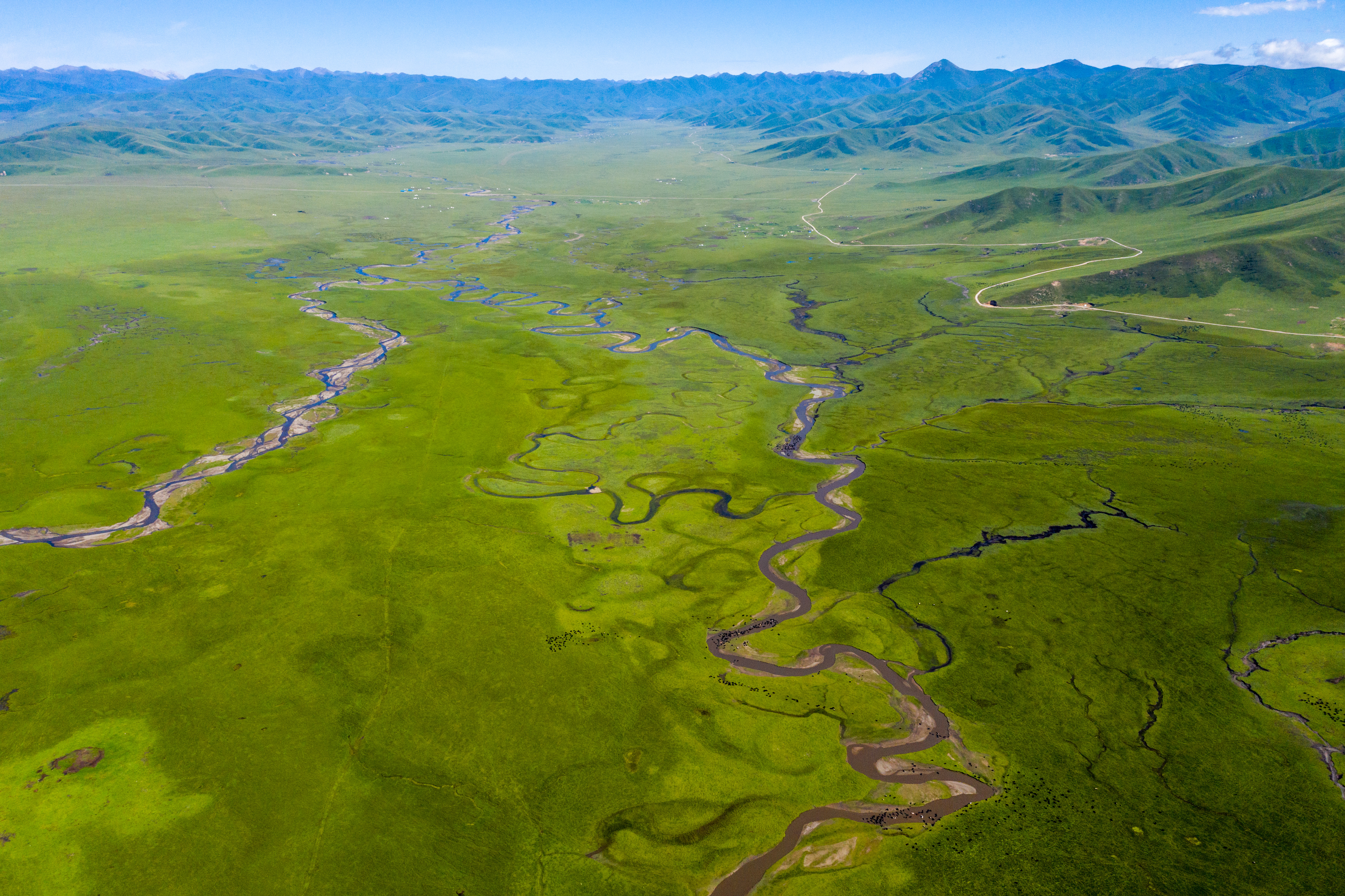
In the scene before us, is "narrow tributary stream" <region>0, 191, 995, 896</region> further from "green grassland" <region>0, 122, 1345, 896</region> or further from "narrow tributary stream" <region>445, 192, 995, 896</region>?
"green grassland" <region>0, 122, 1345, 896</region>

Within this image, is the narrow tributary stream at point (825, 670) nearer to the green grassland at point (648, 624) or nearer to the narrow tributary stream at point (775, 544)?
the narrow tributary stream at point (775, 544)

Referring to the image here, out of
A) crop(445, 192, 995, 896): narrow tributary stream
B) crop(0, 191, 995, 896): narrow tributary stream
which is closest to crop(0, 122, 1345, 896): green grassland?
crop(445, 192, 995, 896): narrow tributary stream

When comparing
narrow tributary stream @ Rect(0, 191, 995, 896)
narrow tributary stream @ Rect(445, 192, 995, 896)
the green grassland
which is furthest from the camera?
narrow tributary stream @ Rect(0, 191, 995, 896)

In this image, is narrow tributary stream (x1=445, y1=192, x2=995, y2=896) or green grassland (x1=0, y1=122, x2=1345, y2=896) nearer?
green grassland (x1=0, y1=122, x2=1345, y2=896)

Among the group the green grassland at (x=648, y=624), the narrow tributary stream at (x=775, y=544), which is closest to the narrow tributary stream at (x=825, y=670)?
the narrow tributary stream at (x=775, y=544)

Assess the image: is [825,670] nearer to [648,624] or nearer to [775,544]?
[648,624]

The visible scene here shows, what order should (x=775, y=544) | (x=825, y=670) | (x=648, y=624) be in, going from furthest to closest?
(x=775, y=544) < (x=648, y=624) < (x=825, y=670)

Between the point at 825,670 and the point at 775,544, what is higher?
the point at 775,544

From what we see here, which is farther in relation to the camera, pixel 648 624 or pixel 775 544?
pixel 775 544

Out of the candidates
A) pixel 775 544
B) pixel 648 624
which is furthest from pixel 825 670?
pixel 775 544
